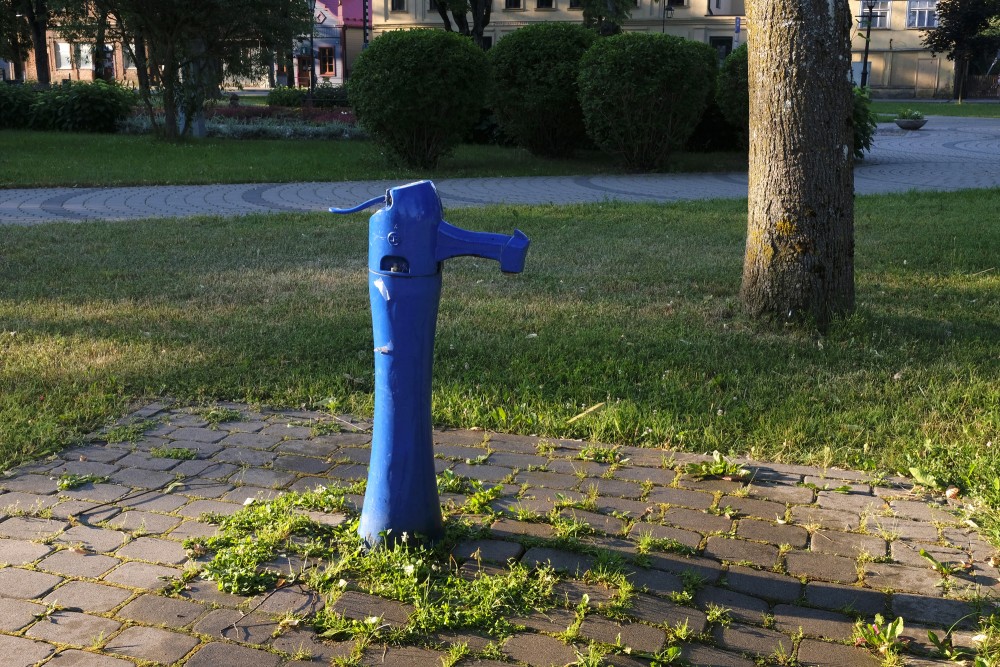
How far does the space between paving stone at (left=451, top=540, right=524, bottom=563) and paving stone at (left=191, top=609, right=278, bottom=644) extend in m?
0.68

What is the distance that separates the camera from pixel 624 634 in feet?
9.04

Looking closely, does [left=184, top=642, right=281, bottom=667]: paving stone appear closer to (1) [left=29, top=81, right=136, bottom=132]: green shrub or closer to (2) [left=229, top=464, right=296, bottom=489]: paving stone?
(2) [left=229, top=464, right=296, bottom=489]: paving stone

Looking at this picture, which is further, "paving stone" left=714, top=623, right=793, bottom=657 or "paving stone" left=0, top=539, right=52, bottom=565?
"paving stone" left=0, top=539, right=52, bottom=565

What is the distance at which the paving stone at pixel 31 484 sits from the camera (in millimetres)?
3702

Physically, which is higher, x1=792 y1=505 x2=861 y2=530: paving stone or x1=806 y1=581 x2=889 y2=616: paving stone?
x1=792 y1=505 x2=861 y2=530: paving stone

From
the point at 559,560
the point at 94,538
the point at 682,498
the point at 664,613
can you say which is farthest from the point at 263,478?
the point at 664,613

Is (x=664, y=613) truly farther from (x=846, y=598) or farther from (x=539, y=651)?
(x=846, y=598)

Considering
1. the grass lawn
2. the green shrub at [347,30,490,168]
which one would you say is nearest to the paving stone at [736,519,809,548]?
the grass lawn

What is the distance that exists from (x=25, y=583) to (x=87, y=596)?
0.23 meters

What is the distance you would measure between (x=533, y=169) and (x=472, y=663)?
14856mm

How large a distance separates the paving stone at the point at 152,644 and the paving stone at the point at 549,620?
3.02 feet

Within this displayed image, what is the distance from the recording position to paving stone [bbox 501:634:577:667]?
2.63 metres

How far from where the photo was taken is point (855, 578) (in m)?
3.10

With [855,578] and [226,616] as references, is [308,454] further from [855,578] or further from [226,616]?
[855,578]
